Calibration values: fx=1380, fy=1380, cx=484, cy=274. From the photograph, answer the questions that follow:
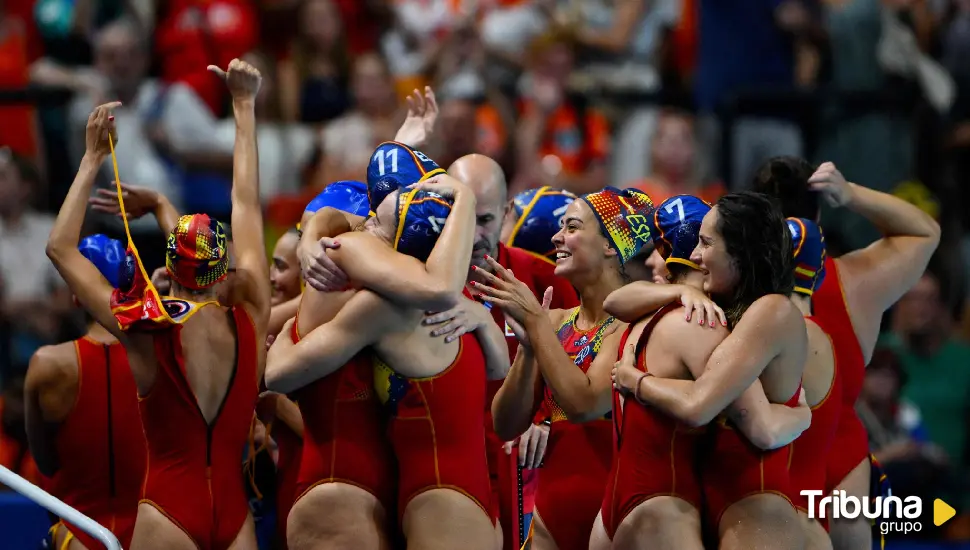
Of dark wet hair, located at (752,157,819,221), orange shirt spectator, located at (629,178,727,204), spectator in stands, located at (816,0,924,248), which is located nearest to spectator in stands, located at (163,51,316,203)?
orange shirt spectator, located at (629,178,727,204)

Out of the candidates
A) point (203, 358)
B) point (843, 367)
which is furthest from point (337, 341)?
point (843, 367)

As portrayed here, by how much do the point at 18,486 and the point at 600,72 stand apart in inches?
260

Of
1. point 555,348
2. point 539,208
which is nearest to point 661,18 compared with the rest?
point 539,208

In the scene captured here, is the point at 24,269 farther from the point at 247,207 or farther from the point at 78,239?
the point at 247,207

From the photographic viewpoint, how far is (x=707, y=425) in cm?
448

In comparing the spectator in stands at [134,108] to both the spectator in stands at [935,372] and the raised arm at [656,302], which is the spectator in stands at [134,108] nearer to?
the spectator in stands at [935,372]

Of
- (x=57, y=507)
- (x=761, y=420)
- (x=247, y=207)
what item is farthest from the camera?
(x=247, y=207)

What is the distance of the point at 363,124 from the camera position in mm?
9445

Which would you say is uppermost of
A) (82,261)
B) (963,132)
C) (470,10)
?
(82,261)

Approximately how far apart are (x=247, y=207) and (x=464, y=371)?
1196 millimetres

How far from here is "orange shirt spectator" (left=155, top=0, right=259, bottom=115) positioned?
9859mm

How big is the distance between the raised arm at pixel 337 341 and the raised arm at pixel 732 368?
2.84 ft

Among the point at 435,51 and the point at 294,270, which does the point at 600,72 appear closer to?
the point at 435,51

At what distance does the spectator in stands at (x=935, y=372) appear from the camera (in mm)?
8859
